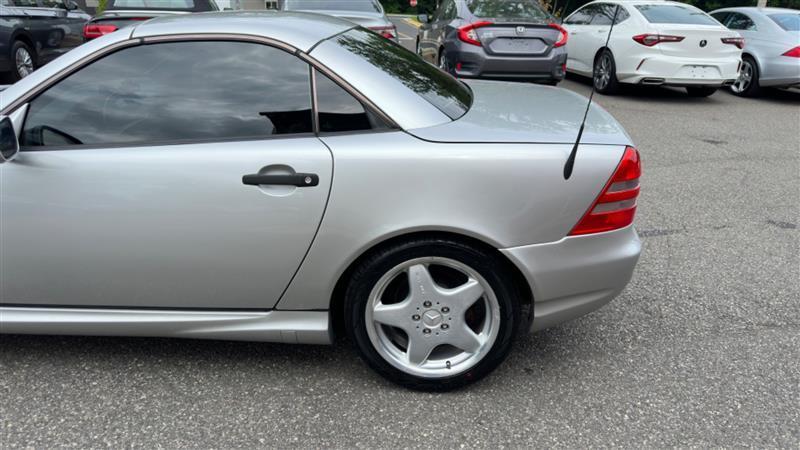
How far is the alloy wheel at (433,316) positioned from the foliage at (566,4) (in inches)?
47.0

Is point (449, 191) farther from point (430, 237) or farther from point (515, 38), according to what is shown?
point (515, 38)

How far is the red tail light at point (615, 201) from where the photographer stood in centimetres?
246

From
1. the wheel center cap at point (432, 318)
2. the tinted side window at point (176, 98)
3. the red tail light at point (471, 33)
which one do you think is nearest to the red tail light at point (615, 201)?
the wheel center cap at point (432, 318)

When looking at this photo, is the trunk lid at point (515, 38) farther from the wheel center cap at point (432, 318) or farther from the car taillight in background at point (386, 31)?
the wheel center cap at point (432, 318)

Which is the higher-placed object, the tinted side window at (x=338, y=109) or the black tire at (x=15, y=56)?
the tinted side window at (x=338, y=109)

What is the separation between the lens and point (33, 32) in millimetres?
8641

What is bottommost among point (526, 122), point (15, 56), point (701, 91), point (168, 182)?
point (701, 91)

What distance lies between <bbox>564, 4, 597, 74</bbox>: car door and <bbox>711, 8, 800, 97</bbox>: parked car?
242 centimetres

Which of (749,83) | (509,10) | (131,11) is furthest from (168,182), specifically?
(749,83)

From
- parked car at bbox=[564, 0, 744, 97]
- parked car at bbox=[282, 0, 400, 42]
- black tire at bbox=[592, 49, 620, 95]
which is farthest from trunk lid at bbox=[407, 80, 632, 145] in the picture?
black tire at bbox=[592, 49, 620, 95]

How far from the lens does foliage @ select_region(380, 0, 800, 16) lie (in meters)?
9.94

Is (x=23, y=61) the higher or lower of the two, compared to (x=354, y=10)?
lower

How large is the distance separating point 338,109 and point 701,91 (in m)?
9.18

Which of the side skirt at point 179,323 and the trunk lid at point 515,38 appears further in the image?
the trunk lid at point 515,38
